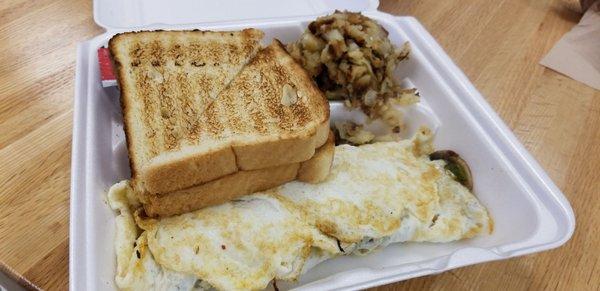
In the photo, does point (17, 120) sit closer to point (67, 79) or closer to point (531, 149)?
point (67, 79)

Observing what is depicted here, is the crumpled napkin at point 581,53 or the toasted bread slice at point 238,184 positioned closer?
the toasted bread slice at point 238,184

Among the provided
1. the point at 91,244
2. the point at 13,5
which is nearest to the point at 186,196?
the point at 91,244

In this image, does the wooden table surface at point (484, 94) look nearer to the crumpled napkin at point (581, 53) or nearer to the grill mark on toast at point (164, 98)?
the crumpled napkin at point (581, 53)

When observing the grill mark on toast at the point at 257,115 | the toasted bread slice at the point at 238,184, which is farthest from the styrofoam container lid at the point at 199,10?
the toasted bread slice at the point at 238,184

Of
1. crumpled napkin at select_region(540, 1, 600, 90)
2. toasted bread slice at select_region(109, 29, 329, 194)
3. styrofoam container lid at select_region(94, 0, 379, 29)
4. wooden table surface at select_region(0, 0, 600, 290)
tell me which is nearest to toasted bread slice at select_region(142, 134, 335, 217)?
toasted bread slice at select_region(109, 29, 329, 194)

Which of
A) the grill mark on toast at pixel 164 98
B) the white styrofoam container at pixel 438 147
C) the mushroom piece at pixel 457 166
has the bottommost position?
the mushroom piece at pixel 457 166

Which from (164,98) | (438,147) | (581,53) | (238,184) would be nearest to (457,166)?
(438,147)
